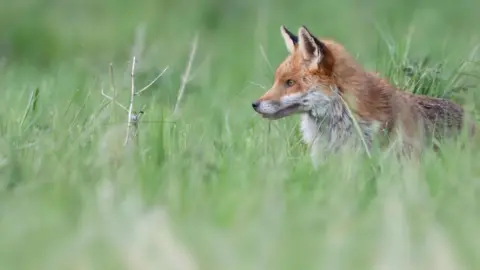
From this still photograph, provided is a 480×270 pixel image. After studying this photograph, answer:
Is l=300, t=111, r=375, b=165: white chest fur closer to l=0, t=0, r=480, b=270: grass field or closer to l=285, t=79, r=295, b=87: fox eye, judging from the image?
l=0, t=0, r=480, b=270: grass field

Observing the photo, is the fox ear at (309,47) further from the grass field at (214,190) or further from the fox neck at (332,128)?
the grass field at (214,190)

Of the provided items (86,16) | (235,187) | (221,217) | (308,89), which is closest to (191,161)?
(235,187)

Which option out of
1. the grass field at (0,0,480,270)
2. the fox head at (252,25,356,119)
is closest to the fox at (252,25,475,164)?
the fox head at (252,25,356,119)

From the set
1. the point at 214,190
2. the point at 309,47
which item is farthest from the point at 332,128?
the point at 214,190

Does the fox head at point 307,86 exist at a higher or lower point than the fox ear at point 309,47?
lower

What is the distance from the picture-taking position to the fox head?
6723 millimetres

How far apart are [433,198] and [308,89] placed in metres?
2.11

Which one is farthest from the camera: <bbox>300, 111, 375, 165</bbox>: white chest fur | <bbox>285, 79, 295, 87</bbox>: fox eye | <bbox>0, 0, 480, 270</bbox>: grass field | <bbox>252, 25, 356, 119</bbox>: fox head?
<bbox>285, 79, 295, 87</bbox>: fox eye

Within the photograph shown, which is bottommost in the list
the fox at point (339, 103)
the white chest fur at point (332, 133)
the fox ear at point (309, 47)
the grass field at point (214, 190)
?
the grass field at point (214, 190)

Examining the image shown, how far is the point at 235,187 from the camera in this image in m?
4.86

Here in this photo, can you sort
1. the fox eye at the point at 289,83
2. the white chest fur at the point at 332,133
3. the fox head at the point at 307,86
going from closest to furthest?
1. the white chest fur at the point at 332,133
2. the fox head at the point at 307,86
3. the fox eye at the point at 289,83

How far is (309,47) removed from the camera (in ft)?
22.4

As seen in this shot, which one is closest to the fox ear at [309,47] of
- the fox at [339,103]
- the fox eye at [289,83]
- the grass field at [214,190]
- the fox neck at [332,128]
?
the fox at [339,103]

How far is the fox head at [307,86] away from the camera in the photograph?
6.72 m
